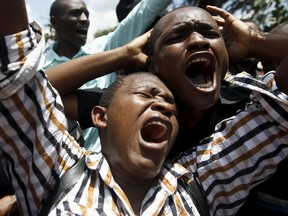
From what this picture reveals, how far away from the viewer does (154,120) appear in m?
1.96

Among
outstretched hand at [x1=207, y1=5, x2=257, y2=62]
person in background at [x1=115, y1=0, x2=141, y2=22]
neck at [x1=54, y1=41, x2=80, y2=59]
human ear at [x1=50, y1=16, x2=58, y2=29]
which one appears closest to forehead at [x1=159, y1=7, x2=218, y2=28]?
outstretched hand at [x1=207, y1=5, x2=257, y2=62]

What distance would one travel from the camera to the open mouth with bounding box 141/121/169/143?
6.54 ft

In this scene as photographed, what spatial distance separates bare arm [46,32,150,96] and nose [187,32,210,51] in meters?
0.32

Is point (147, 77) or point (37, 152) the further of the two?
point (147, 77)

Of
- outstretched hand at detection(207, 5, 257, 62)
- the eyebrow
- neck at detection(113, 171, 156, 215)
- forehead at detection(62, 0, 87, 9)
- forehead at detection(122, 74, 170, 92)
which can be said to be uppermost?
the eyebrow

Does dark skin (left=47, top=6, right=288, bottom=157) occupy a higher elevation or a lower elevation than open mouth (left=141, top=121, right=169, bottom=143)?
higher

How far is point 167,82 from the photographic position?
218 cm

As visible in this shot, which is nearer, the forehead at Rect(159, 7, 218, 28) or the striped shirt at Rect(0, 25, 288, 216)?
the striped shirt at Rect(0, 25, 288, 216)

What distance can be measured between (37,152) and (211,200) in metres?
0.76

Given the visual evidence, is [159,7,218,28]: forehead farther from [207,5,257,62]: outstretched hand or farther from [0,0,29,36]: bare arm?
[0,0,29,36]: bare arm

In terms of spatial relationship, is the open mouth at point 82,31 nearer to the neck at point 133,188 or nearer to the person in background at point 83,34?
the person in background at point 83,34

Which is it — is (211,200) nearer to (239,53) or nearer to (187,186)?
(187,186)

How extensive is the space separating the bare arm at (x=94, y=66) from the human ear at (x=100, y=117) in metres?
0.35

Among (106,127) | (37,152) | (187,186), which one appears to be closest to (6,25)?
(37,152)
